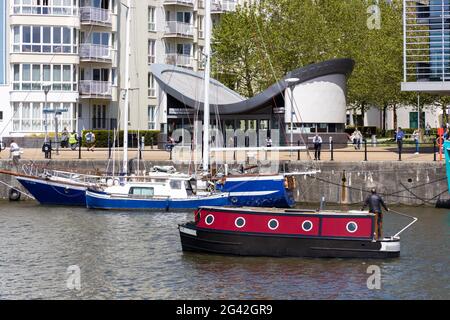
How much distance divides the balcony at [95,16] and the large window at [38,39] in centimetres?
289

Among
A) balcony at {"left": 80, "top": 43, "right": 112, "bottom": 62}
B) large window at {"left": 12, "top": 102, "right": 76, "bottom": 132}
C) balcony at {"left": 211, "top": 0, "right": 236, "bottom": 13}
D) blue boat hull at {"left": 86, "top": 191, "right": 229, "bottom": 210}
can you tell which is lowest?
blue boat hull at {"left": 86, "top": 191, "right": 229, "bottom": 210}

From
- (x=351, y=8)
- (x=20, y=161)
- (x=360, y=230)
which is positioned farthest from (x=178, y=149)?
(x=351, y=8)

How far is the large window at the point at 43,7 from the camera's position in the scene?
77.8m

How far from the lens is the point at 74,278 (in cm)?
2959

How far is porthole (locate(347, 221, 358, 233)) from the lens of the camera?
105 ft

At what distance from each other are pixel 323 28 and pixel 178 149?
31792mm

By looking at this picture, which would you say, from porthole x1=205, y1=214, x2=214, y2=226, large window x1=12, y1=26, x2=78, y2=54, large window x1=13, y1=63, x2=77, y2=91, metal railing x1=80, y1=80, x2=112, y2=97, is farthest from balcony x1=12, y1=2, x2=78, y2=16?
porthole x1=205, y1=214, x2=214, y2=226

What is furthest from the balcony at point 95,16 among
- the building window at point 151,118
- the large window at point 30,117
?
the building window at point 151,118

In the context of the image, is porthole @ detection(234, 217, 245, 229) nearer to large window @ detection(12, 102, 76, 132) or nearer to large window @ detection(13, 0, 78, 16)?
large window @ detection(12, 102, 76, 132)

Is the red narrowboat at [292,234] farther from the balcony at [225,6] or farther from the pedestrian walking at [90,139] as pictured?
the balcony at [225,6]

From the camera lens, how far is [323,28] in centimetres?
8431

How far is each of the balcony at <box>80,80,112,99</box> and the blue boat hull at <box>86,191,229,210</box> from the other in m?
34.5
